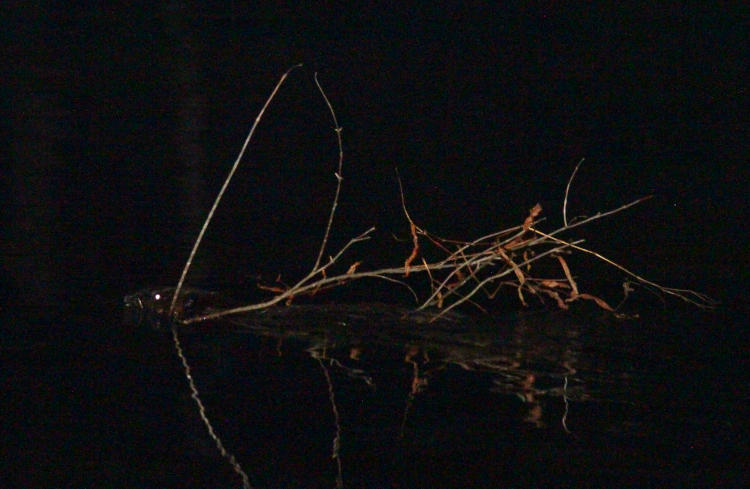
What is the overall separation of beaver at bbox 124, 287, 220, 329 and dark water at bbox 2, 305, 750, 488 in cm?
23

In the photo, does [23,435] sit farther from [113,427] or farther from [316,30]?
[316,30]

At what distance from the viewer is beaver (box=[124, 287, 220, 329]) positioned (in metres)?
6.59

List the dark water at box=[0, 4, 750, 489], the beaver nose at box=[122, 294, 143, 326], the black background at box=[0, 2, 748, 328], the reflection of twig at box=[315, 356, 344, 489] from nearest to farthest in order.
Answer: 1. the reflection of twig at box=[315, 356, 344, 489]
2. the dark water at box=[0, 4, 750, 489]
3. the beaver nose at box=[122, 294, 143, 326]
4. the black background at box=[0, 2, 748, 328]

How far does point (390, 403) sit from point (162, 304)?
178 centimetres

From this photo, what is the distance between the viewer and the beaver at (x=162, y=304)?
6594 mm

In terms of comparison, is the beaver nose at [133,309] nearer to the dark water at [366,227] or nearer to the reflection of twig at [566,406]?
the dark water at [366,227]

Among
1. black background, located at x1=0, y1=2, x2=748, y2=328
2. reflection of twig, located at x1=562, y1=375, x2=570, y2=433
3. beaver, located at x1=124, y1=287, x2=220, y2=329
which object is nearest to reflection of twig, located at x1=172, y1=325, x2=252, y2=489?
beaver, located at x1=124, y1=287, x2=220, y2=329

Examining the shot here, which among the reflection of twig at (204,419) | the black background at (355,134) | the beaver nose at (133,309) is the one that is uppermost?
the black background at (355,134)

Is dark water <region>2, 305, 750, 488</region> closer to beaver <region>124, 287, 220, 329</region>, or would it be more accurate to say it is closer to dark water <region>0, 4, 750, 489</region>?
dark water <region>0, 4, 750, 489</region>

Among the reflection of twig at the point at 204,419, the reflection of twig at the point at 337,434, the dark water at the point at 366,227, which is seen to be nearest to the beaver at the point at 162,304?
the dark water at the point at 366,227

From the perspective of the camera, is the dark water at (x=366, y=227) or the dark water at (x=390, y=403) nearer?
the dark water at (x=390, y=403)

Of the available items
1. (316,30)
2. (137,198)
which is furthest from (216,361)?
(316,30)

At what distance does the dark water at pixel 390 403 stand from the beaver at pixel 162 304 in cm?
23

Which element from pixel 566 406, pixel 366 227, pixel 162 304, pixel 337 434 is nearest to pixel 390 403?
pixel 337 434
